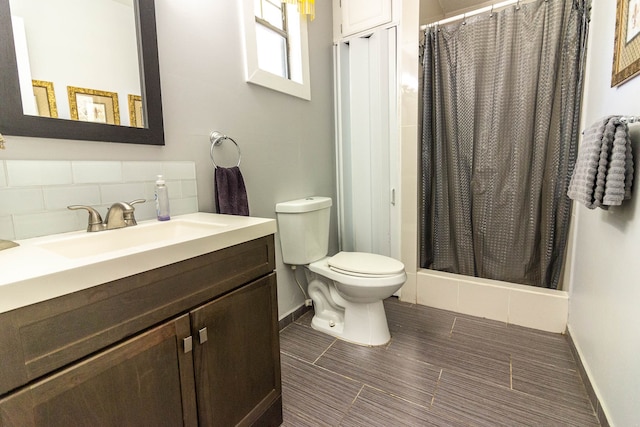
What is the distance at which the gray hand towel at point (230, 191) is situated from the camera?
1.43 metres

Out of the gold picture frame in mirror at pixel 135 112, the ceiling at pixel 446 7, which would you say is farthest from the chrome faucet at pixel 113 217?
the ceiling at pixel 446 7

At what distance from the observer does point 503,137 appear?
1.93 m

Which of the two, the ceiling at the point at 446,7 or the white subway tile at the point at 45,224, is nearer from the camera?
the white subway tile at the point at 45,224

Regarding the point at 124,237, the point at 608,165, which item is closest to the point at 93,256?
the point at 124,237

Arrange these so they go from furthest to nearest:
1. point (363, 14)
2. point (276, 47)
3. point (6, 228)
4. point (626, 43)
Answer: point (363, 14) → point (276, 47) → point (626, 43) → point (6, 228)

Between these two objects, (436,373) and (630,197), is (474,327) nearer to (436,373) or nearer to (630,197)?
(436,373)

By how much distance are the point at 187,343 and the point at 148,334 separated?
119 millimetres

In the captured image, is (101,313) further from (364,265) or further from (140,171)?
(364,265)

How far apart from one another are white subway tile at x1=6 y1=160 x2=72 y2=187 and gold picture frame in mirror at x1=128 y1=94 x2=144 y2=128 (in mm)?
275

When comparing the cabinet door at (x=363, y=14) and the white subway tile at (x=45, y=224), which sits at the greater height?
the cabinet door at (x=363, y=14)

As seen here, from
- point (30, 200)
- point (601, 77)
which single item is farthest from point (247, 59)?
point (601, 77)

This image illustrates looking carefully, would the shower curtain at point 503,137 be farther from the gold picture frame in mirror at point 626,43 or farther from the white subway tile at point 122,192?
the white subway tile at point 122,192

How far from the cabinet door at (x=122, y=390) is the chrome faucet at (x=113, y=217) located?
1.57 feet

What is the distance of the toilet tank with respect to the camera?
180 centimetres
